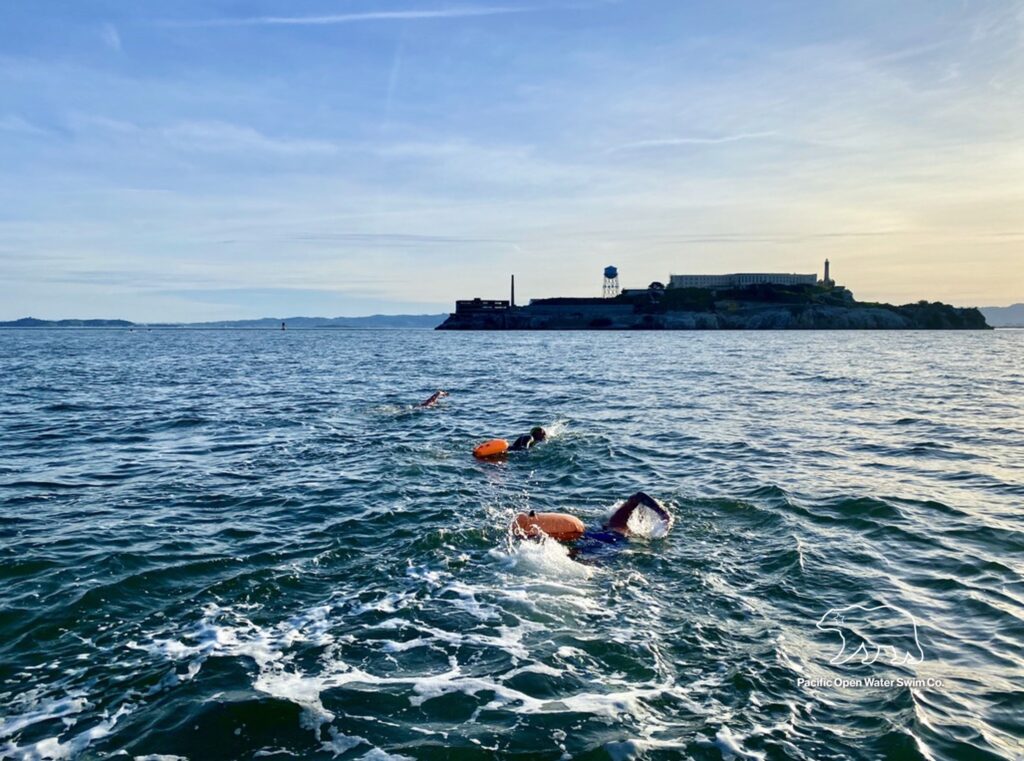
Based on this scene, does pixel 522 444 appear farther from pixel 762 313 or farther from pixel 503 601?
pixel 762 313

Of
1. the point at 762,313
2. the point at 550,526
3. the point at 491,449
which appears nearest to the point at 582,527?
the point at 550,526

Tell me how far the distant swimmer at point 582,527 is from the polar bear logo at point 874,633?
4013 mm

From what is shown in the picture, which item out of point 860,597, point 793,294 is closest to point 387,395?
point 860,597

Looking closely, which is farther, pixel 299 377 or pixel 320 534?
pixel 299 377

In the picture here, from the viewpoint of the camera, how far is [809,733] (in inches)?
272

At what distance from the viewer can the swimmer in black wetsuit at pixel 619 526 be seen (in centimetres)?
1255

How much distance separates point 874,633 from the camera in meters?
9.04

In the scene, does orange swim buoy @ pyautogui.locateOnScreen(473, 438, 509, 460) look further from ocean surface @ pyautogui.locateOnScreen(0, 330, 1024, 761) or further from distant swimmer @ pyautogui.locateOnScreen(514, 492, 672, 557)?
distant swimmer @ pyautogui.locateOnScreen(514, 492, 672, 557)

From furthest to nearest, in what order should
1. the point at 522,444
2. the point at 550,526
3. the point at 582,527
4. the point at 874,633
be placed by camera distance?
the point at 522,444, the point at 582,527, the point at 550,526, the point at 874,633

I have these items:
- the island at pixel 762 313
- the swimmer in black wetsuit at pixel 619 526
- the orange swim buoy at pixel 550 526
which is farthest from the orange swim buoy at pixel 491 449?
the island at pixel 762 313

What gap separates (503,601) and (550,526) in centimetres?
256

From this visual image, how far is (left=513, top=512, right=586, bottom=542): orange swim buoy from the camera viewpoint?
1248 centimetres

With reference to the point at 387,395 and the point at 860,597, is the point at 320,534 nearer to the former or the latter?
the point at 860,597

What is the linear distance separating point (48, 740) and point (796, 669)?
828cm
